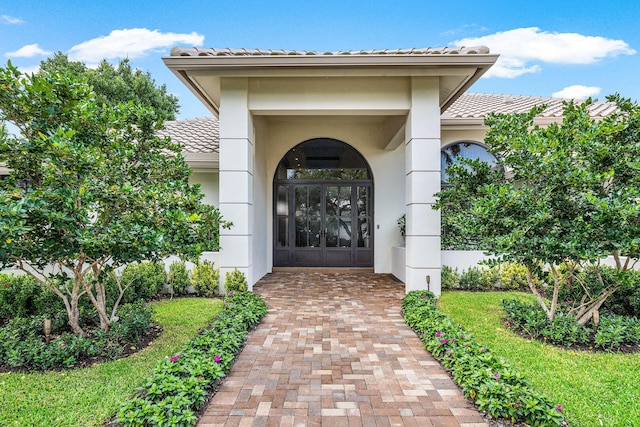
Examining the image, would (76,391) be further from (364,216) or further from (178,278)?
(364,216)

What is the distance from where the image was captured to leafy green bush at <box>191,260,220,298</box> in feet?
23.1

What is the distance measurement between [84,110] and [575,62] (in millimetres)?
23879

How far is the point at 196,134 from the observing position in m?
11.0

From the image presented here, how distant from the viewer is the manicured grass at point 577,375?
288 centimetres

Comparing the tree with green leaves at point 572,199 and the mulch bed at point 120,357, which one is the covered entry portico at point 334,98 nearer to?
the tree with green leaves at point 572,199

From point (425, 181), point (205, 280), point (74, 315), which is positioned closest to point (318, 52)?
point (425, 181)

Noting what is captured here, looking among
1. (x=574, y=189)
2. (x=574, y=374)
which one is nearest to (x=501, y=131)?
(x=574, y=189)

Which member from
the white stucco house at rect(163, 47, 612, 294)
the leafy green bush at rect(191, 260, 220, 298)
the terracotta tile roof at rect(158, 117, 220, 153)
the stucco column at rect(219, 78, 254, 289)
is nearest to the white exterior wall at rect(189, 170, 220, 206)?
the white stucco house at rect(163, 47, 612, 294)

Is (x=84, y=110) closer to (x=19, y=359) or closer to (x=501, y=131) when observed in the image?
(x=19, y=359)

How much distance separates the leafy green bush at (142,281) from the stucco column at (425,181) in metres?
5.06

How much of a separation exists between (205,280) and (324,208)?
464 centimetres

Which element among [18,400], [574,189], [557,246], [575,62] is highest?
[575,62]

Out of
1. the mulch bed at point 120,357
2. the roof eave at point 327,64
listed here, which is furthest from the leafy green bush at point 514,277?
the mulch bed at point 120,357

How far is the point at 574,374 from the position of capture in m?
3.61
